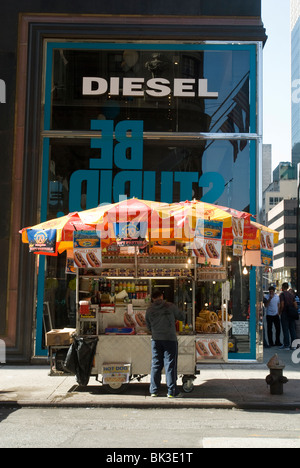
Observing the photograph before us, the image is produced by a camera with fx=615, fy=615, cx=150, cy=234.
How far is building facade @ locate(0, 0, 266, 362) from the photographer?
593 inches

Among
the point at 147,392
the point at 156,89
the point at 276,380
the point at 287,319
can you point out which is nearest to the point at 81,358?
the point at 147,392

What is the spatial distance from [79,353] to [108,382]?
0.73m

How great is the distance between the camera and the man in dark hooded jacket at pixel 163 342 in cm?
1051

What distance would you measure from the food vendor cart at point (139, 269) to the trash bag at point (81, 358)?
11cm

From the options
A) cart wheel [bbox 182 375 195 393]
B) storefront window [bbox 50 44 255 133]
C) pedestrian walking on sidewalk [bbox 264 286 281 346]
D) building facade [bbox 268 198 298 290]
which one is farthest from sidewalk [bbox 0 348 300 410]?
building facade [bbox 268 198 298 290]

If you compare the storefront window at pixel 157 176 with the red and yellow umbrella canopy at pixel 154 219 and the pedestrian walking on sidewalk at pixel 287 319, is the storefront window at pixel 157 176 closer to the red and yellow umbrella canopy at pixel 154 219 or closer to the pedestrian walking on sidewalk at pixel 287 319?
the red and yellow umbrella canopy at pixel 154 219

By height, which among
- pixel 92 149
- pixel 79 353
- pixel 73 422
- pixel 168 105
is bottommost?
pixel 73 422

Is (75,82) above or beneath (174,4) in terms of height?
beneath

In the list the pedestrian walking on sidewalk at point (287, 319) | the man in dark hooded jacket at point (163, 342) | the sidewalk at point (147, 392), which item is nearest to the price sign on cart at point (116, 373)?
the sidewalk at point (147, 392)

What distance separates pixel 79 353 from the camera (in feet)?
35.8
